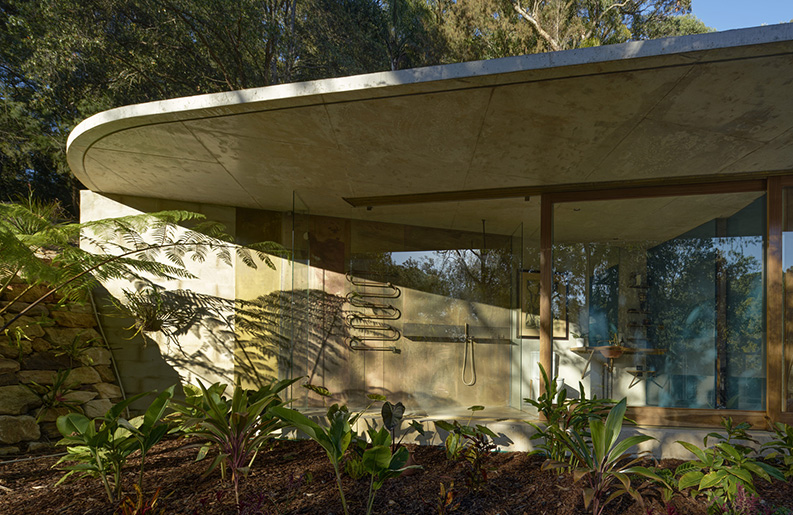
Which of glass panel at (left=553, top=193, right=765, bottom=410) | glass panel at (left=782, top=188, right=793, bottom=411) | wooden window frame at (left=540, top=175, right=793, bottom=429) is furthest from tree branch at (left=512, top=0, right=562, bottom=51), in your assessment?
glass panel at (left=782, top=188, right=793, bottom=411)

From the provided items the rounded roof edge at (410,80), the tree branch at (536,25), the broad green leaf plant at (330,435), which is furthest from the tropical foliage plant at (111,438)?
the tree branch at (536,25)

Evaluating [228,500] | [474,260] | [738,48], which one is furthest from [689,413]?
[228,500]

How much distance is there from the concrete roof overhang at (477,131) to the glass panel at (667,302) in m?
0.35

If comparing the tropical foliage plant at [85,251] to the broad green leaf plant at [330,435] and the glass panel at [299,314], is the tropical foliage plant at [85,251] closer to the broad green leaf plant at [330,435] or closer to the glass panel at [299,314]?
the glass panel at [299,314]

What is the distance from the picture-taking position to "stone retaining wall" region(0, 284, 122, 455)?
3104 millimetres

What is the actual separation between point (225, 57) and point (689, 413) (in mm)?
8365

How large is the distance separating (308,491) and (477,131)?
2.20m

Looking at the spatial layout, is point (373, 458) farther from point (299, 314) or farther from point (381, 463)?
point (299, 314)

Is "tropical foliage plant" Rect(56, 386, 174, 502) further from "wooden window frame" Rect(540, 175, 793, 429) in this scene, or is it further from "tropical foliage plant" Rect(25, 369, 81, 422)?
"wooden window frame" Rect(540, 175, 793, 429)

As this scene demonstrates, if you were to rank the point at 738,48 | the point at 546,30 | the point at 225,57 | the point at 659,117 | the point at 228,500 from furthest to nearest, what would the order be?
the point at 546,30 → the point at 225,57 → the point at 659,117 → the point at 228,500 → the point at 738,48

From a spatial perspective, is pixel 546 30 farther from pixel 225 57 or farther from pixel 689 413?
pixel 689 413

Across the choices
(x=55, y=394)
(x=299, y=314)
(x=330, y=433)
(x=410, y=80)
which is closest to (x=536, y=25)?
(x=299, y=314)

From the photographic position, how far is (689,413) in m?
3.29

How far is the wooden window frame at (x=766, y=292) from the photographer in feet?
10.4
